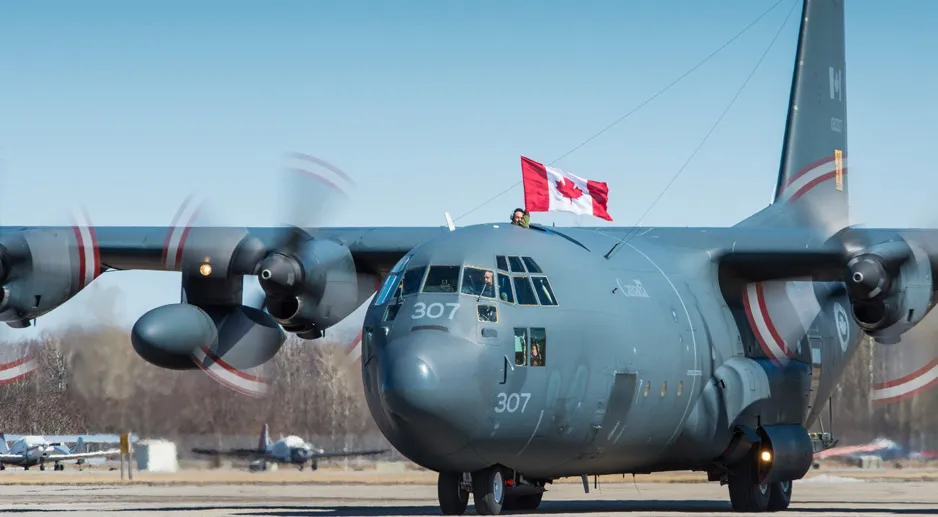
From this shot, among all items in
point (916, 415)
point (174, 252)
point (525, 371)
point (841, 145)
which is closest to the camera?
point (525, 371)

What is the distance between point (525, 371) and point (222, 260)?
21.9ft

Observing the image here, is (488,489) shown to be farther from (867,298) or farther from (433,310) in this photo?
(867,298)

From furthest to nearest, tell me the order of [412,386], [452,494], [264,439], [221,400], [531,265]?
[264,439] → [221,400] → [452,494] → [531,265] → [412,386]

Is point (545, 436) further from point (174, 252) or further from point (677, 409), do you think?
point (174, 252)

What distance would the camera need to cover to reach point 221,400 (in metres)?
39.0

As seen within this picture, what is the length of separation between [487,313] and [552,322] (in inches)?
37.1

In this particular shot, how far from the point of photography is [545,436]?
1698 cm

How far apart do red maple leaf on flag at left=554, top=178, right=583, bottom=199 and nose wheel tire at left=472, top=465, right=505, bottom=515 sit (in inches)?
205

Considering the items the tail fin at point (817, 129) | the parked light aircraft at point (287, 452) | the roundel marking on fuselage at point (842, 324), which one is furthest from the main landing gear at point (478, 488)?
the parked light aircraft at point (287, 452)

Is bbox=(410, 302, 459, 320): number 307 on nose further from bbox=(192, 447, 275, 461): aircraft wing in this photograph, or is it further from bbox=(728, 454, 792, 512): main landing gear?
bbox=(192, 447, 275, 461): aircraft wing

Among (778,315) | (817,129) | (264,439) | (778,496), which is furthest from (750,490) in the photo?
(264,439)

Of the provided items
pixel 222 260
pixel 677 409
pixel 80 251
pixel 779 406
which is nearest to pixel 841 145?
pixel 779 406

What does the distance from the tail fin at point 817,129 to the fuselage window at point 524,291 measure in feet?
30.8

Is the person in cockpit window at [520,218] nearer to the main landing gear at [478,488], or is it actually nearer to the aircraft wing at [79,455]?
the main landing gear at [478,488]
